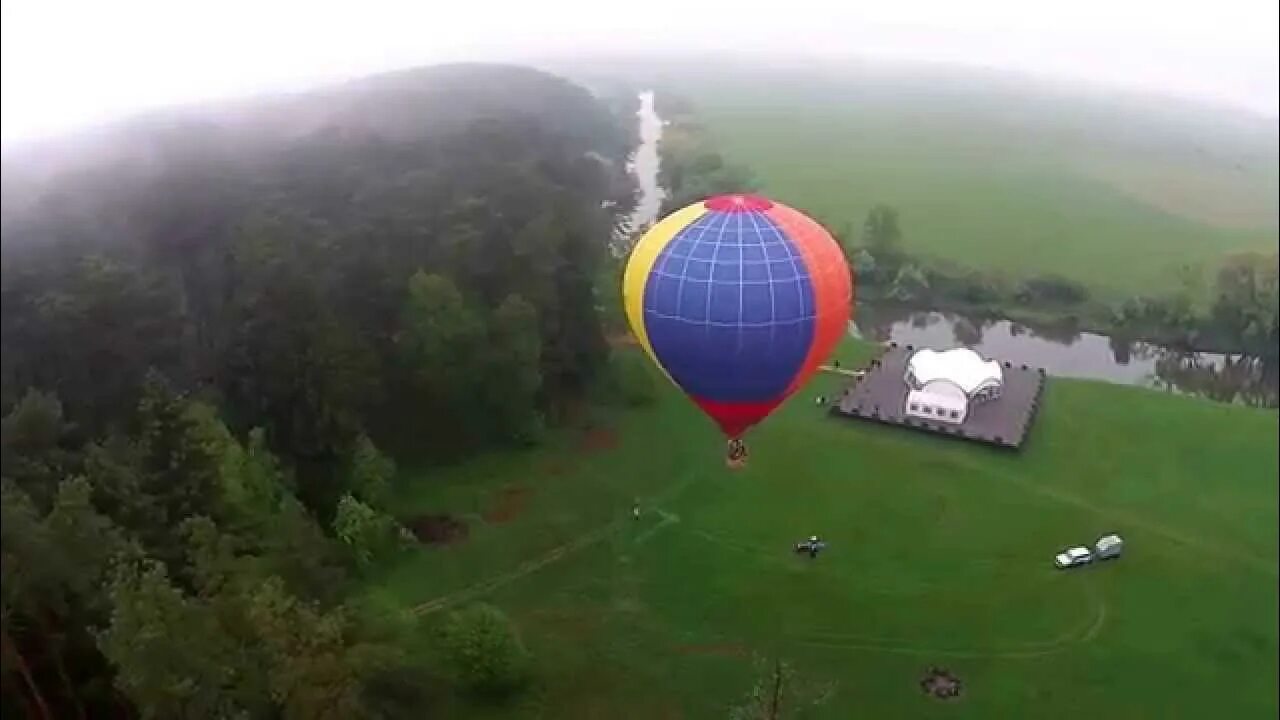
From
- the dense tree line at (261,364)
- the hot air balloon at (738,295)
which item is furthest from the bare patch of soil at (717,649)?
the dense tree line at (261,364)

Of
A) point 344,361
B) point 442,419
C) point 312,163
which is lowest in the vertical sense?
point 442,419

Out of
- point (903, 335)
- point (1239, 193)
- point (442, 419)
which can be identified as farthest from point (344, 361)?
point (1239, 193)

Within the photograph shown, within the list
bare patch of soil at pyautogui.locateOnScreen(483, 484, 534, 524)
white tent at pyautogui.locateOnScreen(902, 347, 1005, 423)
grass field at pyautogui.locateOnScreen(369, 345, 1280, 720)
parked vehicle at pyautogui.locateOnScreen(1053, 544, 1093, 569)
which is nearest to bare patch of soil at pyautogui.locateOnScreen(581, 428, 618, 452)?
grass field at pyautogui.locateOnScreen(369, 345, 1280, 720)

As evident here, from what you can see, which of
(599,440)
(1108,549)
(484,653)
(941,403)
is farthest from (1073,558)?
(484,653)

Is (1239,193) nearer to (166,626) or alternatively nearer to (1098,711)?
(1098,711)

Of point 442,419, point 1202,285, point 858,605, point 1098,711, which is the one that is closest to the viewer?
point 1098,711

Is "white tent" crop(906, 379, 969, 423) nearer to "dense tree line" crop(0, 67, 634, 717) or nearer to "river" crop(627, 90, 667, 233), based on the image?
"dense tree line" crop(0, 67, 634, 717)

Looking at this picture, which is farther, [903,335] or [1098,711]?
[903,335]
